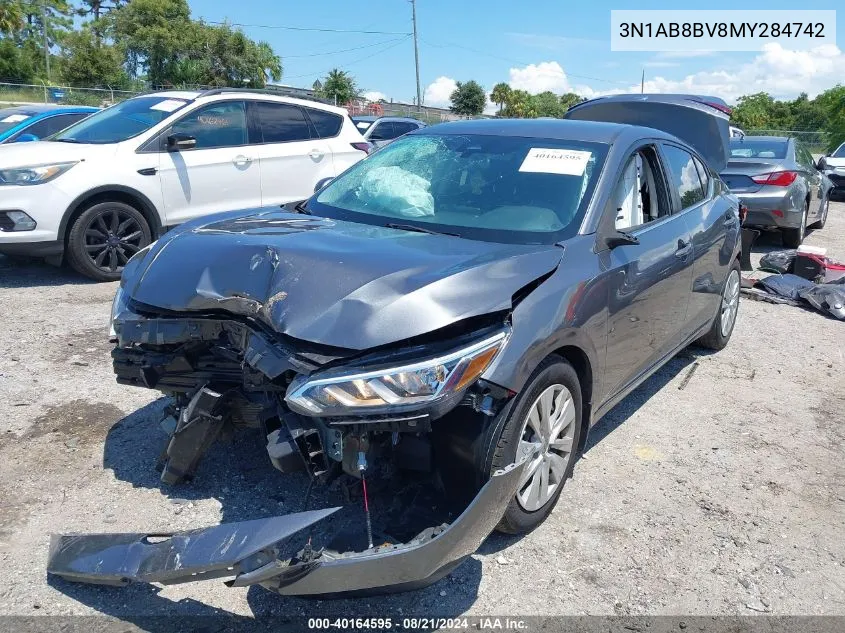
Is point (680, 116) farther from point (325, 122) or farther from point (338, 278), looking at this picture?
point (338, 278)

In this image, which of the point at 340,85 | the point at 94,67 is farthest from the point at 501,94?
the point at 94,67

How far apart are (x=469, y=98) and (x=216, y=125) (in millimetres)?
57836

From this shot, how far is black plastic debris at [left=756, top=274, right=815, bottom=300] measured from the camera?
7.58 meters

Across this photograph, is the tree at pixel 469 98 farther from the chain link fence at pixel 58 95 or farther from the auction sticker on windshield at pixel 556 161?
the auction sticker on windshield at pixel 556 161

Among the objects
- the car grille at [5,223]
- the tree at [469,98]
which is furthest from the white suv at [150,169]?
the tree at [469,98]

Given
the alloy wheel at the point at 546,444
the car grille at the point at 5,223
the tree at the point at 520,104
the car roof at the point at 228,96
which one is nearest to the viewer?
the alloy wheel at the point at 546,444

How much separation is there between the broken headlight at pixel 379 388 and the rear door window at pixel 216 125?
224 inches

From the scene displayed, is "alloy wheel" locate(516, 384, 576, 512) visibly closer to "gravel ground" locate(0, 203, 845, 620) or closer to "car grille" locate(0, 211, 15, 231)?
"gravel ground" locate(0, 203, 845, 620)

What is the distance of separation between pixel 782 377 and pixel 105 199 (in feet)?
20.2

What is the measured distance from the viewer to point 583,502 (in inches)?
135

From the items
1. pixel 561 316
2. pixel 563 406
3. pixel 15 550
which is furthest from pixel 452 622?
pixel 15 550

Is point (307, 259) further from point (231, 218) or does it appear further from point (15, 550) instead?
point (15, 550)

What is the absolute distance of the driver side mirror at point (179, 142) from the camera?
706 centimetres

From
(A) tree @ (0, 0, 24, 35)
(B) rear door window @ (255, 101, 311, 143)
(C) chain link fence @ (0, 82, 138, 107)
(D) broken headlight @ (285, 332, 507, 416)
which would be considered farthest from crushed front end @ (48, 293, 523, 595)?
(A) tree @ (0, 0, 24, 35)
